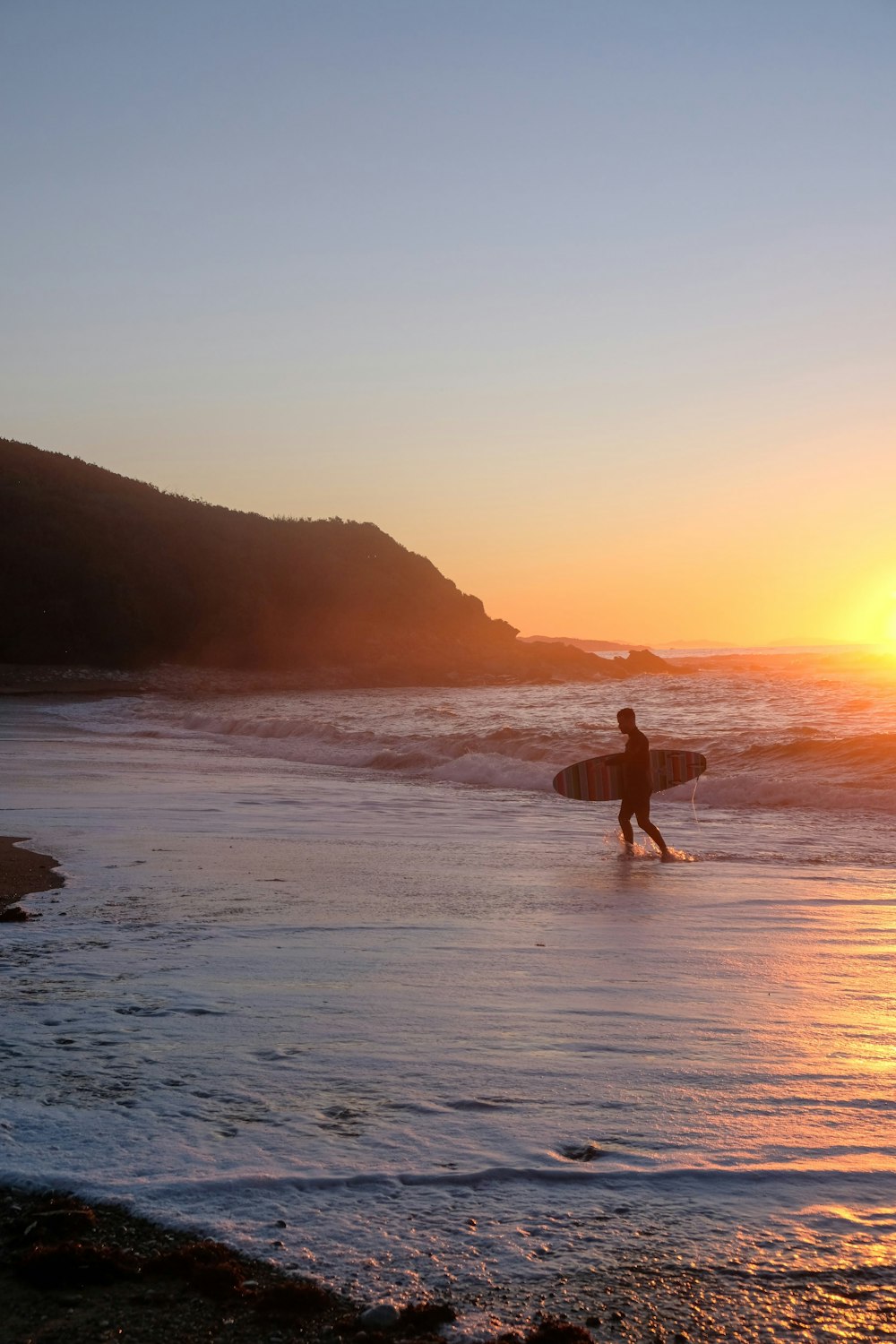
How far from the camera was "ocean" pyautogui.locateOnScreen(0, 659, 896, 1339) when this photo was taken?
8.39ft

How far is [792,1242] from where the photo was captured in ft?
8.59

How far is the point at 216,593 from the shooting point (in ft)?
271

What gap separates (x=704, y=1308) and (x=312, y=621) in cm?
8705

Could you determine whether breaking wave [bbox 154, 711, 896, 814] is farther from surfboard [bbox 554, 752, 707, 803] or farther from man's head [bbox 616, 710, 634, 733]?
man's head [bbox 616, 710, 634, 733]

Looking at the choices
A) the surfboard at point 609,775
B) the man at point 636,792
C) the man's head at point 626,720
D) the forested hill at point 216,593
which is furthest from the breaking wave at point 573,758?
Answer: the forested hill at point 216,593

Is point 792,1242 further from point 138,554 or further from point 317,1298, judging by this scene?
point 138,554

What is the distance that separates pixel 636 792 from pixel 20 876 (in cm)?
549

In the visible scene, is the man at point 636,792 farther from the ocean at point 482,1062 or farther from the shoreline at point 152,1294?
the shoreline at point 152,1294

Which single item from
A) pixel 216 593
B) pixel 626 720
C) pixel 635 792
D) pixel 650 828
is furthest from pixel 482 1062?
pixel 216 593

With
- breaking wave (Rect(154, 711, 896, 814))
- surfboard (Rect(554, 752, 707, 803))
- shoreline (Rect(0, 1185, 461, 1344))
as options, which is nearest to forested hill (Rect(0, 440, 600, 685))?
breaking wave (Rect(154, 711, 896, 814))

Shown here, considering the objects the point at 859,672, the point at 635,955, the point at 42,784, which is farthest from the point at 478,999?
the point at 859,672

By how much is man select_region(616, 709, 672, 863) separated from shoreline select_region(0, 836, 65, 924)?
197 inches

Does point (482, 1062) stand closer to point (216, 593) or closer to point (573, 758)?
point (573, 758)

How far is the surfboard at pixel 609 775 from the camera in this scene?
12688mm
